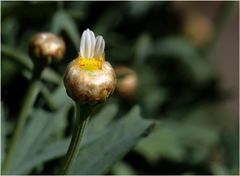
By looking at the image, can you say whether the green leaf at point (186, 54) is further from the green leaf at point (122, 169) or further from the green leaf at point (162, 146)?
the green leaf at point (122, 169)

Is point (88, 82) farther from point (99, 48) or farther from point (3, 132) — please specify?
point (3, 132)

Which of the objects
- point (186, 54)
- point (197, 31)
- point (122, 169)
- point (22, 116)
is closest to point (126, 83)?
point (122, 169)

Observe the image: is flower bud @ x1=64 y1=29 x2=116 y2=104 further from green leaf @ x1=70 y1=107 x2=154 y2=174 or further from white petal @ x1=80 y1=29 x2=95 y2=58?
green leaf @ x1=70 y1=107 x2=154 y2=174

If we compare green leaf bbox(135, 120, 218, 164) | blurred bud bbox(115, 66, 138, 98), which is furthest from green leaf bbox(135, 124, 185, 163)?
blurred bud bbox(115, 66, 138, 98)

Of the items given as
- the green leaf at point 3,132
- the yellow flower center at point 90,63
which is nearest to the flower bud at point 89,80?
the yellow flower center at point 90,63

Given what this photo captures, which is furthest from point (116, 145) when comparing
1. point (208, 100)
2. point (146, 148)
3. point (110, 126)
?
point (208, 100)

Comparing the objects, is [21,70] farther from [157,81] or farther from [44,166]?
[157,81]
